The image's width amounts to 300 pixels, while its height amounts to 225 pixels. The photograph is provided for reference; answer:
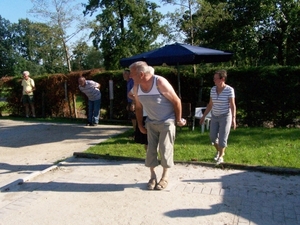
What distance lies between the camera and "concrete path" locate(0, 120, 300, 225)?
3.34 m

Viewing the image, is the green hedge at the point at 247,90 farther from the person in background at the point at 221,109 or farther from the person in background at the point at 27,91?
the person in background at the point at 221,109

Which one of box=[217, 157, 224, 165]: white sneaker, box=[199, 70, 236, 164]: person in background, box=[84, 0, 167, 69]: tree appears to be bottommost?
box=[217, 157, 224, 165]: white sneaker

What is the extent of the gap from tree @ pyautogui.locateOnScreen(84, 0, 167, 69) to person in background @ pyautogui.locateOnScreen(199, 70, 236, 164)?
24.5 metres

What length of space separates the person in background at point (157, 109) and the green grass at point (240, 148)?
4.60ft

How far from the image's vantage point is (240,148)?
5.99 metres

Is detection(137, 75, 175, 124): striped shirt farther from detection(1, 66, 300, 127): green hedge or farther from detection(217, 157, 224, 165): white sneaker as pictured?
detection(1, 66, 300, 127): green hedge

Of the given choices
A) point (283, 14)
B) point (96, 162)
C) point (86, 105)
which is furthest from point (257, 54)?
point (96, 162)

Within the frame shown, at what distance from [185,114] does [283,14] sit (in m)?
16.5

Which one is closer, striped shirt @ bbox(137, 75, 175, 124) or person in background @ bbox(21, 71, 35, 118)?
striped shirt @ bbox(137, 75, 175, 124)

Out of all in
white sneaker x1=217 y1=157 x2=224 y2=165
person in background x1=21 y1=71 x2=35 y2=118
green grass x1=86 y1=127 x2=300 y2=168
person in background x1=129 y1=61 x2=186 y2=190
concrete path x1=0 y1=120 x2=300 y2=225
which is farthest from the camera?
person in background x1=21 y1=71 x2=35 y2=118

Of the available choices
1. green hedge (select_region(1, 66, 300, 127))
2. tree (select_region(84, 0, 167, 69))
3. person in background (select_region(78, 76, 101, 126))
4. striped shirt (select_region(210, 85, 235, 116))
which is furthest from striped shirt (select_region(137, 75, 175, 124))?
tree (select_region(84, 0, 167, 69))

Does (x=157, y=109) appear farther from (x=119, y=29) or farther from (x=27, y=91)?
(x=119, y=29)

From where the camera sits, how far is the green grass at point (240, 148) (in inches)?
205

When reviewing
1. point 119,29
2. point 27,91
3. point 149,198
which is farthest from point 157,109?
point 119,29
